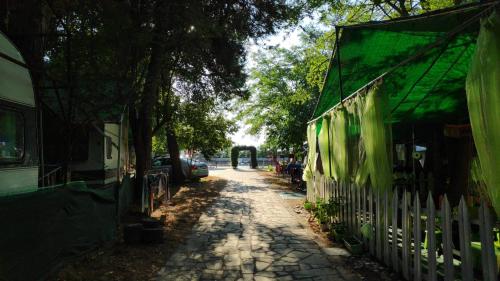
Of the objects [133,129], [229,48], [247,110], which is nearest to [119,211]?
[133,129]

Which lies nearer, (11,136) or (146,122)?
(11,136)

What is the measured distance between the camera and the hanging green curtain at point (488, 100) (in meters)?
2.94

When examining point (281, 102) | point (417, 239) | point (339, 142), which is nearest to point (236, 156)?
point (281, 102)

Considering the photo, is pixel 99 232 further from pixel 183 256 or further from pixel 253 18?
pixel 253 18

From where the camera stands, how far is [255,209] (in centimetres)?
1212

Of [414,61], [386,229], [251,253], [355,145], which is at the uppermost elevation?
[414,61]

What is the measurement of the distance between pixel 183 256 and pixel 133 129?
26.7 ft

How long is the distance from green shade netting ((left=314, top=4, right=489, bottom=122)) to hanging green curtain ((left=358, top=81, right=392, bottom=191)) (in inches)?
29.0

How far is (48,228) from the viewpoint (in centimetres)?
520

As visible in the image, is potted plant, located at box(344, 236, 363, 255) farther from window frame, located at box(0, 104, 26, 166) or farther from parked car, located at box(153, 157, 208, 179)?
parked car, located at box(153, 157, 208, 179)

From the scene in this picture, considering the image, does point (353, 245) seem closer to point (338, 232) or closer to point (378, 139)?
point (338, 232)

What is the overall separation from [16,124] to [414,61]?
6.16 m

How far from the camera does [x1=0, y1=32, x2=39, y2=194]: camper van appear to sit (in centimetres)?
596

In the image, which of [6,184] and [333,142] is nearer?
[6,184]
